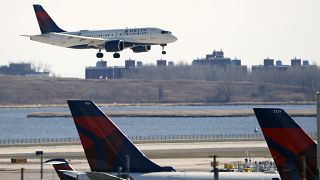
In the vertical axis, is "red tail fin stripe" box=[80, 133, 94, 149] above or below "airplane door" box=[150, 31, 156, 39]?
below

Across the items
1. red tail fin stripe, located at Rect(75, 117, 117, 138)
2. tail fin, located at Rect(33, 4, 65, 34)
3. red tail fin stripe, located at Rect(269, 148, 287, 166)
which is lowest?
red tail fin stripe, located at Rect(269, 148, 287, 166)

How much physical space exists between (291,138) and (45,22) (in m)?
98.1

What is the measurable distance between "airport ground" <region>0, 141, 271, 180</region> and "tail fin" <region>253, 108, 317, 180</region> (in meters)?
26.8

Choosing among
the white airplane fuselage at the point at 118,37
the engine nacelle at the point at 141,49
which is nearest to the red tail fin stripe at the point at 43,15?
the white airplane fuselage at the point at 118,37

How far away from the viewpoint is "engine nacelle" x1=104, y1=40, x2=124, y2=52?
128 meters

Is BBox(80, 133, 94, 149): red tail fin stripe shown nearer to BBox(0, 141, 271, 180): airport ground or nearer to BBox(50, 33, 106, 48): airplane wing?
BBox(0, 141, 271, 180): airport ground

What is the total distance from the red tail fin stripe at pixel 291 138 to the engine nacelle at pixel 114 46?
276 feet

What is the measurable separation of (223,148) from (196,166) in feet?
87.3

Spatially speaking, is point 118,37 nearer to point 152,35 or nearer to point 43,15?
point 152,35

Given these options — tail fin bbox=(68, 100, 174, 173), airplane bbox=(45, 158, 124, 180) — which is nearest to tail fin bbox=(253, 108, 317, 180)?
tail fin bbox=(68, 100, 174, 173)

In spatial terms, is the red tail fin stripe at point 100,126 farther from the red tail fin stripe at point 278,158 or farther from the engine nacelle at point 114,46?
the engine nacelle at point 114,46

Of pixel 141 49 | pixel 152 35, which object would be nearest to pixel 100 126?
pixel 152 35

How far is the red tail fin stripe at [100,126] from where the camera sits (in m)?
48.4

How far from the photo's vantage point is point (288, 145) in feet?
144
